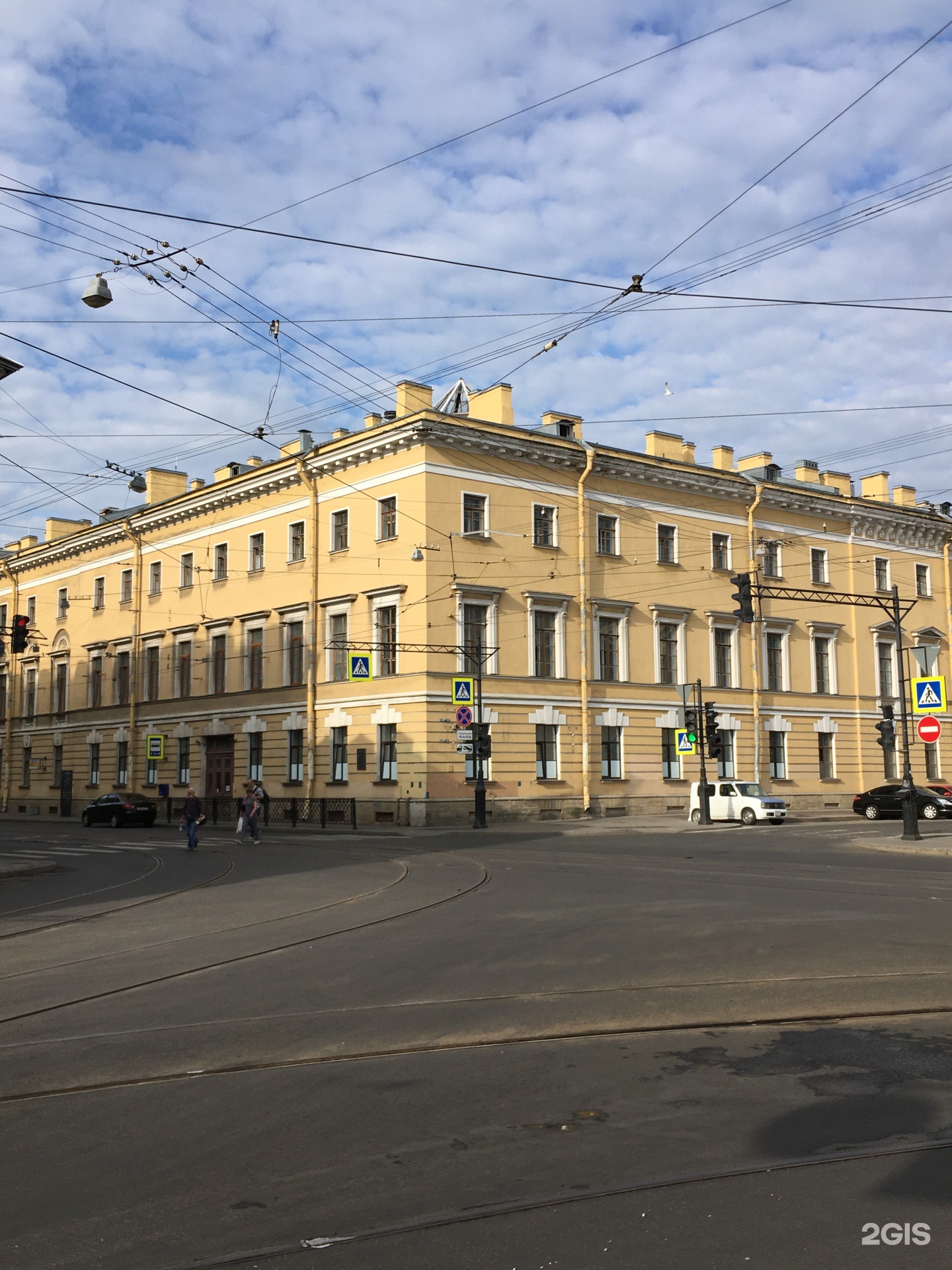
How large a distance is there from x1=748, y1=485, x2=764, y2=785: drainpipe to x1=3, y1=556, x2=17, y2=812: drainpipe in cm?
4006

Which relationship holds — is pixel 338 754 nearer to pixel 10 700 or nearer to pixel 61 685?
pixel 61 685

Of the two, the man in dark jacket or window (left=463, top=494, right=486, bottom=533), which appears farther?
window (left=463, top=494, right=486, bottom=533)

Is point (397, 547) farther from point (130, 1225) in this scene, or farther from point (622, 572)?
point (130, 1225)

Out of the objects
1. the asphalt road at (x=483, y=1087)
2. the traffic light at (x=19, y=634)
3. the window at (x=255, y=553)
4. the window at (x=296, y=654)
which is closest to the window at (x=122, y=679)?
the window at (x=255, y=553)

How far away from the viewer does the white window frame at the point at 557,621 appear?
43.3 m

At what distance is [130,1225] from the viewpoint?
474cm

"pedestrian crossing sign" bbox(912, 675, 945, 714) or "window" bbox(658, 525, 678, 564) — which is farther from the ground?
"window" bbox(658, 525, 678, 564)

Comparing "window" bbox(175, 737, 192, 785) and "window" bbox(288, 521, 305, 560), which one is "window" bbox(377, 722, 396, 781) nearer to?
"window" bbox(288, 521, 305, 560)

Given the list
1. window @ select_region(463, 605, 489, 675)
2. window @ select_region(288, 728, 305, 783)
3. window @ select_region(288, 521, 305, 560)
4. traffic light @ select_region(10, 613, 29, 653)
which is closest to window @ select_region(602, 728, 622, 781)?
window @ select_region(463, 605, 489, 675)

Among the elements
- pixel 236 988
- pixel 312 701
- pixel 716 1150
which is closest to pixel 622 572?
pixel 312 701

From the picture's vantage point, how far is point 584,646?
4434 centimetres

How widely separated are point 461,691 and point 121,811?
1599 cm

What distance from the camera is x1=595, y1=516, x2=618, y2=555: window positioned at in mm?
45969

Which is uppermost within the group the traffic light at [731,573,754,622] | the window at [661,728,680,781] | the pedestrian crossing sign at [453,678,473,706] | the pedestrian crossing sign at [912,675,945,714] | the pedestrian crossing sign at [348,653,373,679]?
the traffic light at [731,573,754,622]
